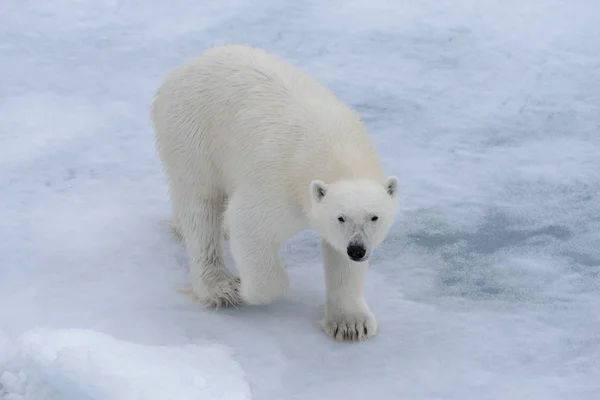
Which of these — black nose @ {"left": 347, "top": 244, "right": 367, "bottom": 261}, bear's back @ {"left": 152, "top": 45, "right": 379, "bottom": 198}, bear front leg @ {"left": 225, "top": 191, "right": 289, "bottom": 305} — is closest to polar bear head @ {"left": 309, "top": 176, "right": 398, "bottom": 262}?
black nose @ {"left": 347, "top": 244, "right": 367, "bottom": 261}

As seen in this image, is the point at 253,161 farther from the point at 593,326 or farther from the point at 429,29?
the point at 429,29

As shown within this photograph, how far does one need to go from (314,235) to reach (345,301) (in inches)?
35.8

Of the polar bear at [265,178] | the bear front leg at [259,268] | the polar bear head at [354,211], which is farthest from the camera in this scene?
the bear front leg at [259,268]

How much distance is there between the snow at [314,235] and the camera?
3559 millimetres

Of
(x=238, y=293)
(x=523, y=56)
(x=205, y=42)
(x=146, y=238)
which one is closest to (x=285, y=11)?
(x=205, y=42)

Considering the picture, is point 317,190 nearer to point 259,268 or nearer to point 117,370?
point 259,268

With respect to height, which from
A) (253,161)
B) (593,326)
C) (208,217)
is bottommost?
(593,326)

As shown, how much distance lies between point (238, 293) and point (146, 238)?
76 centimetres

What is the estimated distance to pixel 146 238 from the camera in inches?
184

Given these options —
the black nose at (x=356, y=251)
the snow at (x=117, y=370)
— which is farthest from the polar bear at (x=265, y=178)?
the snow at (x=117, y=370)

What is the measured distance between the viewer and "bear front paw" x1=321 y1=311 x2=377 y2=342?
3848 millimetres

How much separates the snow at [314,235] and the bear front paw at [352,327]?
0.17 feet

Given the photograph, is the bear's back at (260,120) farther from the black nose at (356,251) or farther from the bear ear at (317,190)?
the black nose at (356,251)

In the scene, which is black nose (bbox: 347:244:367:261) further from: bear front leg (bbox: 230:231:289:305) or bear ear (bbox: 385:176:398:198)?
bear front leg (bbox: 230:231:289:305)
